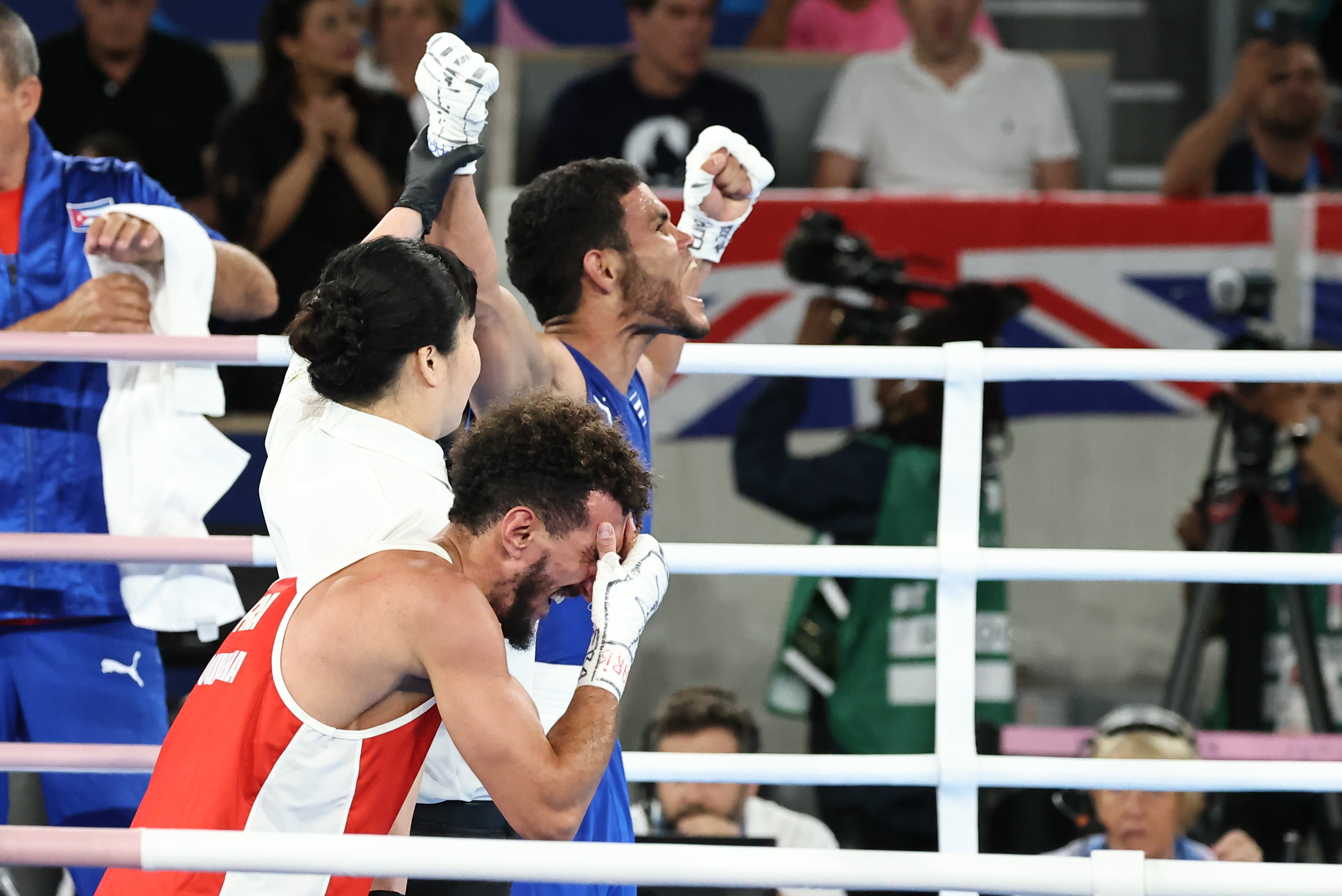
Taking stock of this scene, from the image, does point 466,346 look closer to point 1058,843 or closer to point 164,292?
point 164,292

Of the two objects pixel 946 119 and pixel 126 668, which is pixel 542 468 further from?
pixel 946 119

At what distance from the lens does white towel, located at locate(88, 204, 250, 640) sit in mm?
2377

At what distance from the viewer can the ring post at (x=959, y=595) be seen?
6.93ft

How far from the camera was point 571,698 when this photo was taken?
207 centimetres

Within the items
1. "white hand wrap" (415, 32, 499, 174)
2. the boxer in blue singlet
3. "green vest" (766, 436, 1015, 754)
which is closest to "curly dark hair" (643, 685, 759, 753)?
"green vest" (766, 436, 1015, 754)

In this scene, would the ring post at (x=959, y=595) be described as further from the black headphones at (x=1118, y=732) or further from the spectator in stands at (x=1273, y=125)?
the spectator in stands at (x=1273, y=125)

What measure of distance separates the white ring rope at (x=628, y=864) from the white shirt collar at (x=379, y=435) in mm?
515

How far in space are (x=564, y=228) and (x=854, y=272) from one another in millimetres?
1439

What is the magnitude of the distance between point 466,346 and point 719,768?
67cm

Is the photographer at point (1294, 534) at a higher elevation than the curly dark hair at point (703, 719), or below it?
higher

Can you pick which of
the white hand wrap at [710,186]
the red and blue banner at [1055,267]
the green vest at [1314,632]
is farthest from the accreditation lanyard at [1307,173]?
the white hand wrap at [710,186]

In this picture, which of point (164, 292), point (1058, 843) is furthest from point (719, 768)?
point (1058, 843)

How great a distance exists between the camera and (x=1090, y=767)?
2.05 meters

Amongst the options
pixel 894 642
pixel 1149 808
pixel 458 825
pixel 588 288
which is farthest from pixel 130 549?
pixel 1149 808
